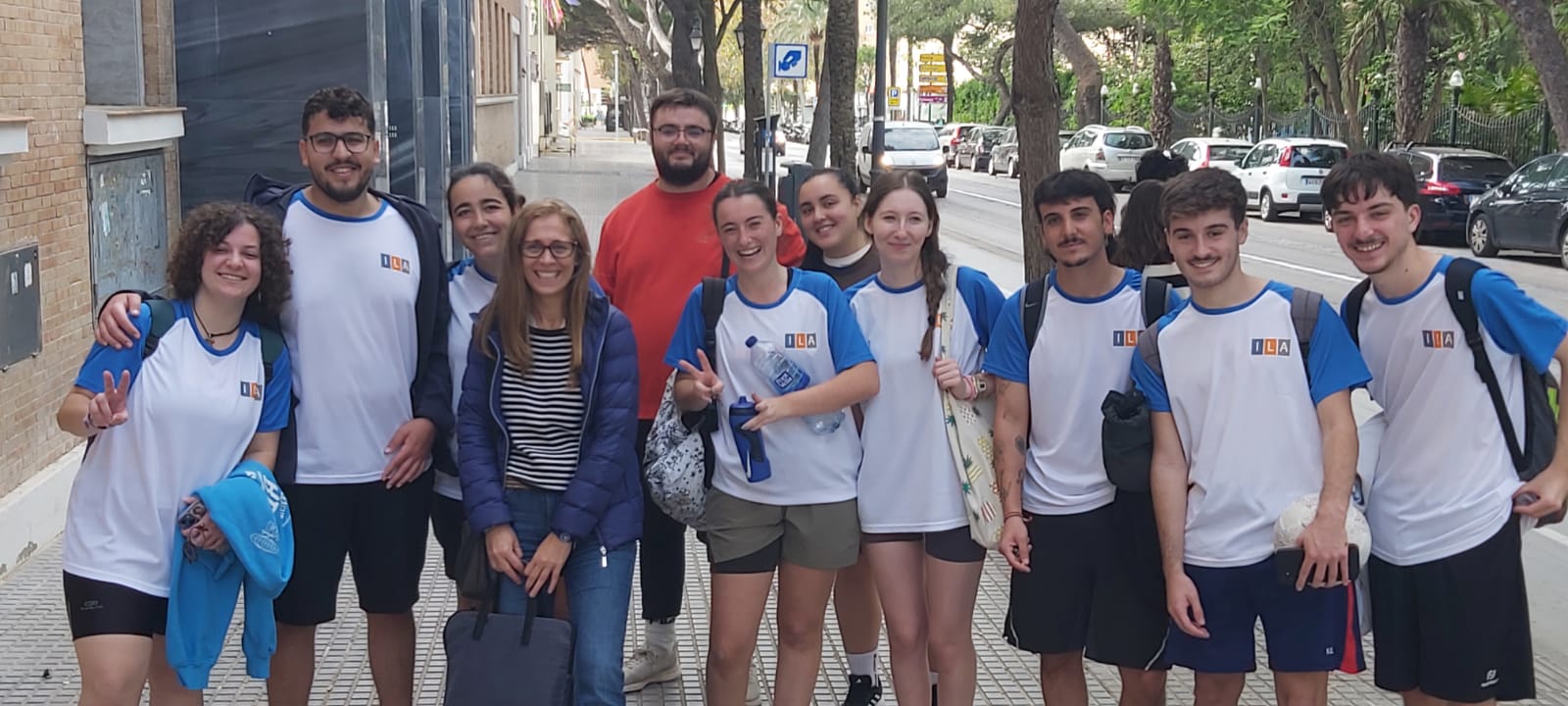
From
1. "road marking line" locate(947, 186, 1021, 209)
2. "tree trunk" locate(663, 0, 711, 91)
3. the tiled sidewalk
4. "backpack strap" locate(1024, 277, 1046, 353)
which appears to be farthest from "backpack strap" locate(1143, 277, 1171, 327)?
"road marking line" locate(947, 186, 1021, 209)

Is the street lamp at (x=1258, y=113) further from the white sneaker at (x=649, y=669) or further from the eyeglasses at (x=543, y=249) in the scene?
the eyeglasses at (x=543, y=249)

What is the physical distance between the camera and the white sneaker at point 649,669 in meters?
5.02

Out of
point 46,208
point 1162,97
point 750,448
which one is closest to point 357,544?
point 750,448

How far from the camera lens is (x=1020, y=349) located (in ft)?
12.6

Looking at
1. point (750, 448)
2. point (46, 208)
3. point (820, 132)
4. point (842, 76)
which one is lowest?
point (750, 448)

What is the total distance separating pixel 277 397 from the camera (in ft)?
12.2

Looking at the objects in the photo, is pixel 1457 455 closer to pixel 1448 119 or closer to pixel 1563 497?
pixel 1563 497

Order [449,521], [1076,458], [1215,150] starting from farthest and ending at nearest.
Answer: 1. [1215,150]
2. [449,521]
3. [1076,458]

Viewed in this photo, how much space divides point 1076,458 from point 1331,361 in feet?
2.25

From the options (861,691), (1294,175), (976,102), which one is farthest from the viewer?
(976,102)

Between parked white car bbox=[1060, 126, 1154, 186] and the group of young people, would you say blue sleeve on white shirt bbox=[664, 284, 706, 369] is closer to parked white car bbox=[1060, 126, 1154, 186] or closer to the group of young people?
the group of young people

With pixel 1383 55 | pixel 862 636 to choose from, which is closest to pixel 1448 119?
pixel 1383 55

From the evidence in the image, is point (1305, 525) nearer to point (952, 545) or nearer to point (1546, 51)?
point (952, 545)

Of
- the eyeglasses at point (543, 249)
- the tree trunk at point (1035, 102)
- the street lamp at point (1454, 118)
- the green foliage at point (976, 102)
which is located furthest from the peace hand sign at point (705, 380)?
the green foliage at point (976, 102)
